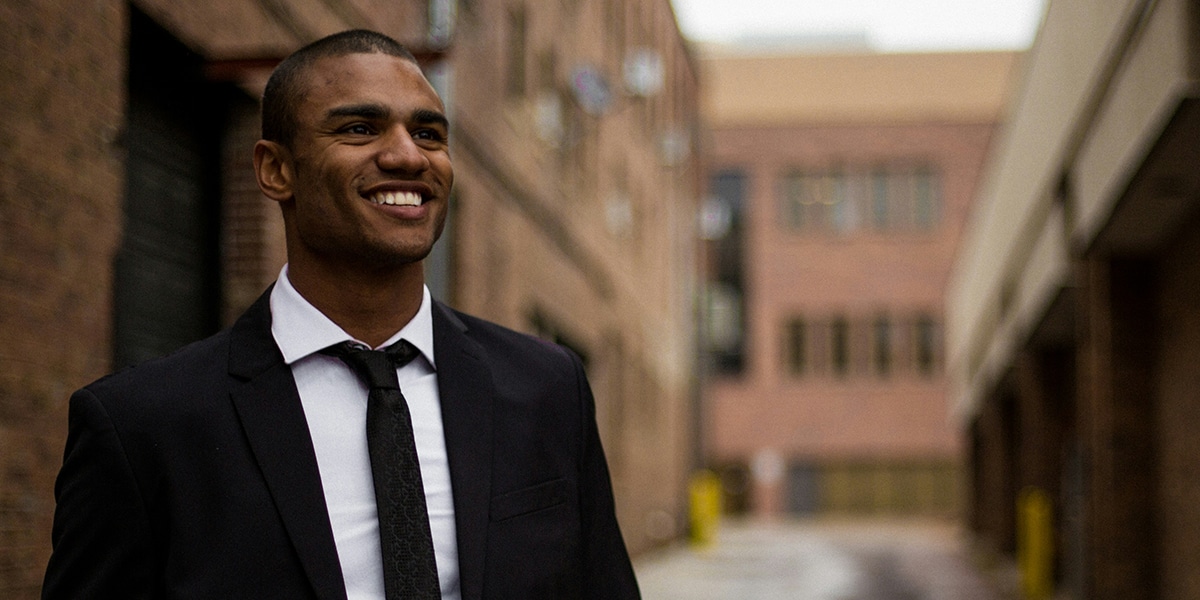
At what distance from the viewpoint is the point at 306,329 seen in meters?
2.28

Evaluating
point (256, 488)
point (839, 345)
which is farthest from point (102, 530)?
point (839, 345)

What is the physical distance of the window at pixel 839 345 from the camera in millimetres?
52166

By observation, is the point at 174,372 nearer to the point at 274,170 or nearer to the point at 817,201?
the point at 274,170

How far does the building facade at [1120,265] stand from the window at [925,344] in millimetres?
30870

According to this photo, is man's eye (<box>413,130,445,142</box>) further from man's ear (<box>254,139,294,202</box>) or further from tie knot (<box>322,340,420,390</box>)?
tie knot (<box>322,340,420,390</box>)

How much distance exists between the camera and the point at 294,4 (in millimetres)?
9023

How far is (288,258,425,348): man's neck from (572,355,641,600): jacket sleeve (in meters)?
0.36

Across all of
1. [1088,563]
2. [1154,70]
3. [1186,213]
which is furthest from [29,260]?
[1088,563]

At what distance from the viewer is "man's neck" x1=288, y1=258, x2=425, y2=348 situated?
7.57ft

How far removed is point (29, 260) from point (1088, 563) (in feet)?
36.6

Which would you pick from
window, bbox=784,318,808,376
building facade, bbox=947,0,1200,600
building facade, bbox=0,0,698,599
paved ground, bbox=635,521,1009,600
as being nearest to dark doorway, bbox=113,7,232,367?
building facade, bbox=0,0,698,599

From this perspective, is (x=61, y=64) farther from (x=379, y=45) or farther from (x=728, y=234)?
(x=728, y=234)

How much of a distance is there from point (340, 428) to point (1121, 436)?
12595mm

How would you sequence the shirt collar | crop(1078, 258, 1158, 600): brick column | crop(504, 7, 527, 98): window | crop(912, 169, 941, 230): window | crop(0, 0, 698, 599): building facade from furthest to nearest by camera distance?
crop(912, 169, 941, 230): window < crop(504, 7, 527, 98): window < crop(1078, 258, 1158, 600): brick column < crop(0, 0, 698, 599): building facade < the shirt collar
